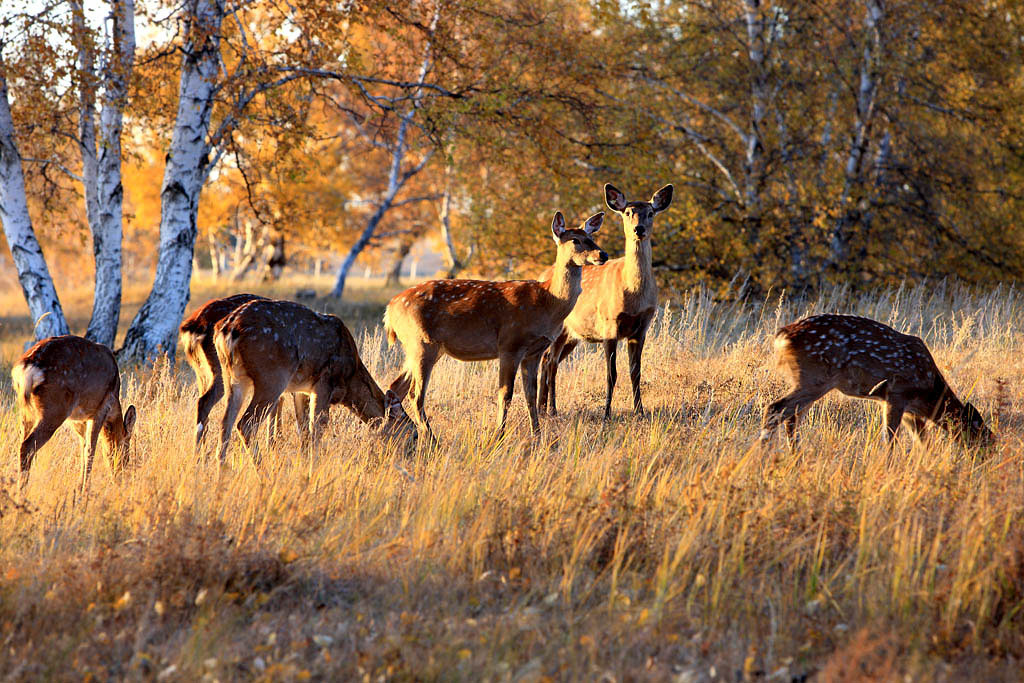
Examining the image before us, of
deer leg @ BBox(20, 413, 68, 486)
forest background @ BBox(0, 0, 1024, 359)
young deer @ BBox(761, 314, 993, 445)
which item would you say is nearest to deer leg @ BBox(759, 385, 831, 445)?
young deer @ BBox(761, 314, 993, 445)

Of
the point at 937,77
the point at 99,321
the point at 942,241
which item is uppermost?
the point at 937,77

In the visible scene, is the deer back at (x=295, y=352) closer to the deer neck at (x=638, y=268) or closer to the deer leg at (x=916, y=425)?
the deer neck at (x=638, y=268)

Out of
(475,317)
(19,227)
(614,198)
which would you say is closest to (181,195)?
(19,227)

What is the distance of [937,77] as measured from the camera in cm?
1762

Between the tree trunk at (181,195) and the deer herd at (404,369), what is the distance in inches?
217

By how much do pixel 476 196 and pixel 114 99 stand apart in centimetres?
694

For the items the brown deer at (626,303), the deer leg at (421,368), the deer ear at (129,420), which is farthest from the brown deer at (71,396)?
the brown deer at (626,303)

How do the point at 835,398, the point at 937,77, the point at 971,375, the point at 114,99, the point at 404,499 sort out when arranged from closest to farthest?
1. the point at 404,499
2. the point at 835,398
3. the point at 971,375
4. the point at 114,99
5. the point at 937,77

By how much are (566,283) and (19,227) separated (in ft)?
25.2

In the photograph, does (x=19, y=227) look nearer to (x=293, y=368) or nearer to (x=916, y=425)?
(x=293, y=368)

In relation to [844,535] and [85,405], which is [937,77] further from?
[85,405]

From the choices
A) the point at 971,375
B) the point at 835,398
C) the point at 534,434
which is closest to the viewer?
the point at 534,434

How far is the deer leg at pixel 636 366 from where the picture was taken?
8791 mm

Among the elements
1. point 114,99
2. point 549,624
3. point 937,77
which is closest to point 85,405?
point 549,624
